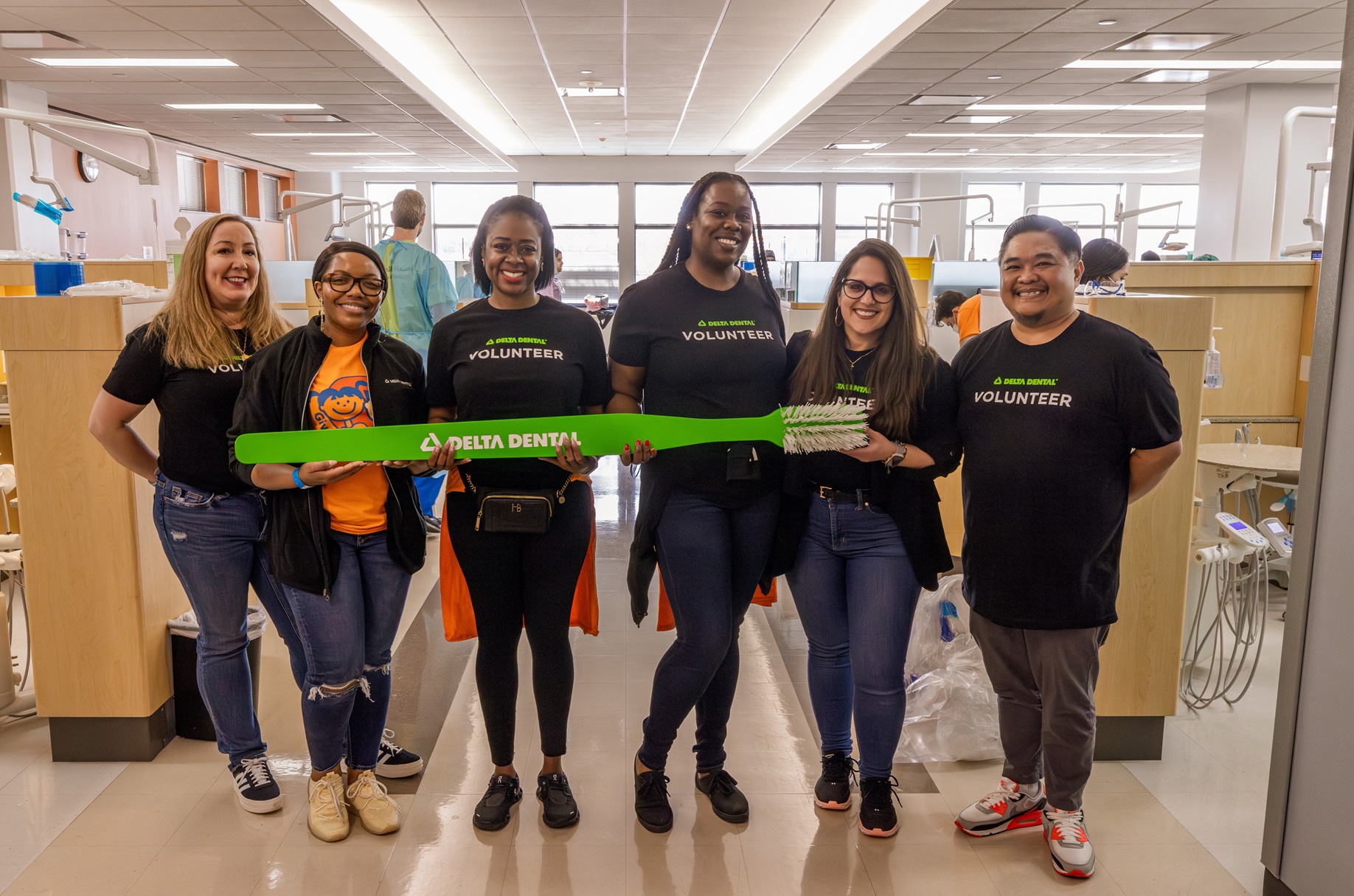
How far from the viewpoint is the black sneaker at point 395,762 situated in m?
2.49

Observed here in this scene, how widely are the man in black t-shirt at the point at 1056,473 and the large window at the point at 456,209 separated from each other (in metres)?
17.2

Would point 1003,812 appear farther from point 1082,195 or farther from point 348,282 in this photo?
point 1082,195

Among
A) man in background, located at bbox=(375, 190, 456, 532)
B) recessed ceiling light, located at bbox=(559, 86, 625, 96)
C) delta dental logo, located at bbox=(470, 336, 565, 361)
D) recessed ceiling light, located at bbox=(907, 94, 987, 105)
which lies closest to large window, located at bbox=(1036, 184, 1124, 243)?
recessed ceiling light, located at bbox=(907, 94, 987, 105)

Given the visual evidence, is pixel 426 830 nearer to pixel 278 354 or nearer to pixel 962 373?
pixel 278 354

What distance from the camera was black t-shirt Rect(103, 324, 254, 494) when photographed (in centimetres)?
214

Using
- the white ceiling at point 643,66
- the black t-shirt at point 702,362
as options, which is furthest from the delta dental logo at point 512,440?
the white ceiling at point 643,66

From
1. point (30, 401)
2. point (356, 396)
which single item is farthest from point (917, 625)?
point (30, 401)

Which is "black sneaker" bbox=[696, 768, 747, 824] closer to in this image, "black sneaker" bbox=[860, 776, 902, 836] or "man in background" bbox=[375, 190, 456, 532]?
"black sneaker" bbox=[860, 776, 902, 836]

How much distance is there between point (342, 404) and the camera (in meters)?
2.05

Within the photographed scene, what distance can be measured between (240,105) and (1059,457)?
406 inches

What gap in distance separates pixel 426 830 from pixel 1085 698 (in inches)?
60.2

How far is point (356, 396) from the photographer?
2.06 m

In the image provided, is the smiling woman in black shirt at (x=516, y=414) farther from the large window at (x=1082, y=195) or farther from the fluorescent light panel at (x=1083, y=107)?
the large window at (x=1082, y=195)

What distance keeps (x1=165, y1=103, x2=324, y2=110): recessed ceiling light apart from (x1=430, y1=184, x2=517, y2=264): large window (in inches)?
317
